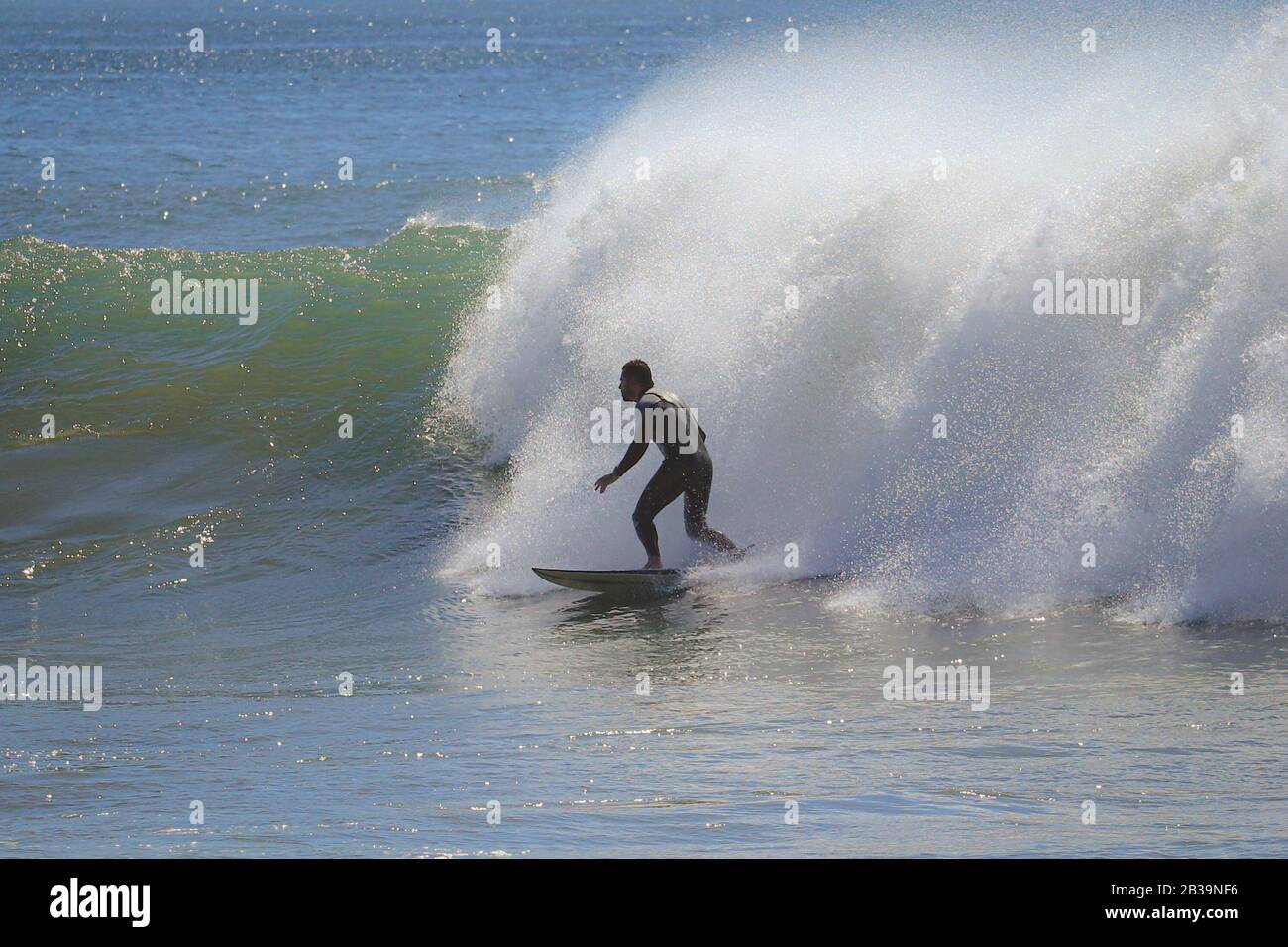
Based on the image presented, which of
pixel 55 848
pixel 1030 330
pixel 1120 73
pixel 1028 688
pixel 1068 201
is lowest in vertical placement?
pixel 55 848

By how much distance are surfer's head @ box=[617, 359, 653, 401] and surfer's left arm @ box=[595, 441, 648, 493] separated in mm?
300

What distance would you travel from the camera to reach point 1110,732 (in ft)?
22.1

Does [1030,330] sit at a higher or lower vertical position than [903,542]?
higher

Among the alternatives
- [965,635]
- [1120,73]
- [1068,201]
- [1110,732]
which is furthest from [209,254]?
[1110,732]

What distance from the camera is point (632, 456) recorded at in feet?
32.0

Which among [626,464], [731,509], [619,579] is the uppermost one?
[626,464]

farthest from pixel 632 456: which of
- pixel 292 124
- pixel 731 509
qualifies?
pixel 292 124

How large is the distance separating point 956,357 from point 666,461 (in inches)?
85.3

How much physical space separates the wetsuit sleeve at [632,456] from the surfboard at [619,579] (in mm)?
662

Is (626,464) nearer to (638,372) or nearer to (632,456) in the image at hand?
(632,456)

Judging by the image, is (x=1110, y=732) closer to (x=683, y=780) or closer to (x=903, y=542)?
(x=683, y=780)

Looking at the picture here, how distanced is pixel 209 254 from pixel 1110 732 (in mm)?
18774

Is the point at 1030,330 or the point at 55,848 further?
the point at 1030,330

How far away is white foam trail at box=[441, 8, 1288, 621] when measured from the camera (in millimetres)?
8984
